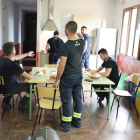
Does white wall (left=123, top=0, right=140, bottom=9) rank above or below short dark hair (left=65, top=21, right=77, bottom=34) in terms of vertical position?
above

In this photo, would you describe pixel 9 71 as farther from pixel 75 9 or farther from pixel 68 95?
pixel 75 9

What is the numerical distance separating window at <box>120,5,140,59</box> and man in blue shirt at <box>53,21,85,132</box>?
108 inches

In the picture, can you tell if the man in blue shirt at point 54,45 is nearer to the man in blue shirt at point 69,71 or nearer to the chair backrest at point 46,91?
the man in blue shirt at point 69,71

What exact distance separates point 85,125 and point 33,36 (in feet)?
37.9

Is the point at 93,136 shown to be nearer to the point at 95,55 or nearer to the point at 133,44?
the point at 133,44

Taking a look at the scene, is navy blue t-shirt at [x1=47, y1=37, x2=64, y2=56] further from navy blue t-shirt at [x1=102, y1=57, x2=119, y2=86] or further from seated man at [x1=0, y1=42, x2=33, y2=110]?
seated man at [x1=0, y1=42, x2=33, y2=110]

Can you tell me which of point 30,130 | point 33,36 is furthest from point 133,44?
point 33,36

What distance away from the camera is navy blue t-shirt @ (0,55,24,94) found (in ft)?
10.0

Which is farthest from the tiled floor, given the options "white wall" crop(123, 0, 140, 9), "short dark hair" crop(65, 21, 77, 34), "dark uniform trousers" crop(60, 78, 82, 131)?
"white wall" crop(123, 0, 140, 9)

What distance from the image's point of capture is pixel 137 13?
5.21 meters

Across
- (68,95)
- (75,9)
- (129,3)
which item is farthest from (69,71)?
(75,9)

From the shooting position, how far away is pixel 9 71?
3129 millimetres

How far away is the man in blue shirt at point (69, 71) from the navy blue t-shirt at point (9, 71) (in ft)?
2.55

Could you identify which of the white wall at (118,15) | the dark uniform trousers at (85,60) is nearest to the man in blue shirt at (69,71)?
the dark uniform trousers at (85,60)
